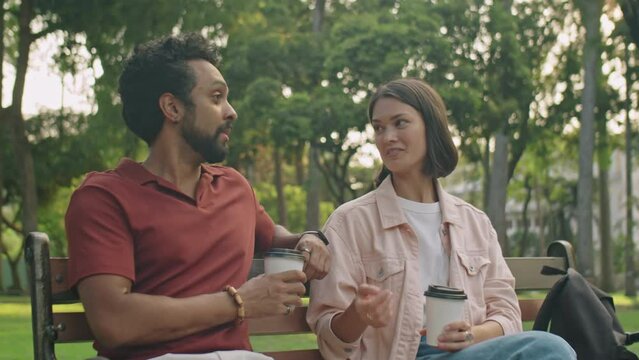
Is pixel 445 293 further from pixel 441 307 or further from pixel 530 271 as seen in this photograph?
pixel 530 271

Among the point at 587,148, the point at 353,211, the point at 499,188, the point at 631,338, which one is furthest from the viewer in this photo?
the point at 499,188

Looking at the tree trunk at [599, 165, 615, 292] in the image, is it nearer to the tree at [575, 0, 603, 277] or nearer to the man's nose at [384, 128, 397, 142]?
the tree at [575, 0, 603, 277]

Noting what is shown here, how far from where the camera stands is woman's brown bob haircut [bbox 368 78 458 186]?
420 centimetres

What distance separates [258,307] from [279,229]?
28.1 inches

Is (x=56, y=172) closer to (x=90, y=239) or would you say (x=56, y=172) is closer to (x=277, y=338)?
(x=277, y=338)

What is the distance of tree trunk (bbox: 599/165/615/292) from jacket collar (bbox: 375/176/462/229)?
3291cm

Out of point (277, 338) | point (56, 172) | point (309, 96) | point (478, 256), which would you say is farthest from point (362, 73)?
point (478, 256)

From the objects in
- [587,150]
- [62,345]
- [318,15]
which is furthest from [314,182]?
[62,345]

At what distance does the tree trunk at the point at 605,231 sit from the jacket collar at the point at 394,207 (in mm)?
32913

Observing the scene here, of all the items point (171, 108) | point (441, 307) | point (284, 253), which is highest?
point (171, 108)

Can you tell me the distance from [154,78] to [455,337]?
144 cm

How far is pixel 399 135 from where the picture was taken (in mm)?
4156

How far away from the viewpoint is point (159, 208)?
3.49 m

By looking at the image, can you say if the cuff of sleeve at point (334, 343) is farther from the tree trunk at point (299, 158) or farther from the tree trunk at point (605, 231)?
the tree trunk at point (605, 231)
